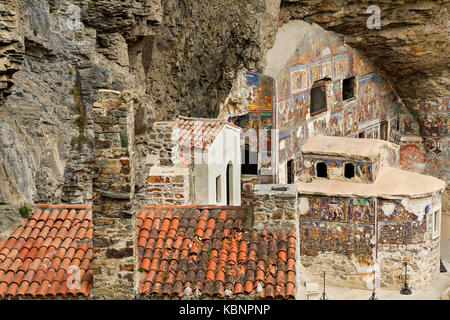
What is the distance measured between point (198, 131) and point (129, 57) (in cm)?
269

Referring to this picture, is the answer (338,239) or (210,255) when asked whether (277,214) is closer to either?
(210,255)

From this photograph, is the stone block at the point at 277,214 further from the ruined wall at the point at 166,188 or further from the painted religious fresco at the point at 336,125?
the painted religious fresco at the point at 336,125

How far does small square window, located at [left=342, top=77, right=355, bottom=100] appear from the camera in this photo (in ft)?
87.1

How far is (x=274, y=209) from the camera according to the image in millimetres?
10602

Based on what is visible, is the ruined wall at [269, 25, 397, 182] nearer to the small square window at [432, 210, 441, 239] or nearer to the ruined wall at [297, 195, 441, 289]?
the ruined wall at [297, 195, 441, 289]

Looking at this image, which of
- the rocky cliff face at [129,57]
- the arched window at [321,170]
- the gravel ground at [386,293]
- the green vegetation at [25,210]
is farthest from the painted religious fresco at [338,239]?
the green vegetation at [25,210]

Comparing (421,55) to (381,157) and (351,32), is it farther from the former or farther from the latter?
(381,157)

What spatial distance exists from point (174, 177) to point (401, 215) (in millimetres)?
8207

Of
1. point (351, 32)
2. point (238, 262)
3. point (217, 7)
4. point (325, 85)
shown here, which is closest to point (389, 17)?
point (351, 32)

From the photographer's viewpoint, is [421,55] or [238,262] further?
[421,55]

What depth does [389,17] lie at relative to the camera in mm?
24203

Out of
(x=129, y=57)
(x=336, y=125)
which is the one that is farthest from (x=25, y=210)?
(x=336, y=125)

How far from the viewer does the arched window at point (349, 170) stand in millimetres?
20905

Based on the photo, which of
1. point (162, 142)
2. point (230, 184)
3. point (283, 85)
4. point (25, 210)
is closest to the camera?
point (25, 210)
